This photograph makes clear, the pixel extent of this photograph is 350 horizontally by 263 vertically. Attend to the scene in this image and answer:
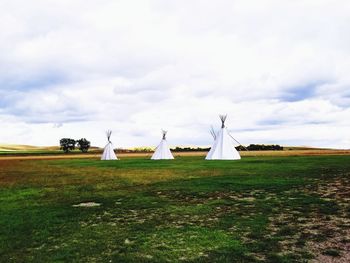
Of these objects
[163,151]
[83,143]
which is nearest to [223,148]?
[163,151]

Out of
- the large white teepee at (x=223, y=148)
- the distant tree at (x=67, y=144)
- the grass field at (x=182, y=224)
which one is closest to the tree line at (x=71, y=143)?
the distant tree at (x=67, y=144)

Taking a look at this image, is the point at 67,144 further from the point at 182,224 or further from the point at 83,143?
the point at 182,224

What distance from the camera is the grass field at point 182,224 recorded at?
32.7 feet

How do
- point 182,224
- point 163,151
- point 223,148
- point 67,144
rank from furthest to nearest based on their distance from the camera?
point 67,144, point 163,151, point 223,148, point 182,224

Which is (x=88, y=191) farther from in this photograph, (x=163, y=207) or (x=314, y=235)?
(x=314, y=235)

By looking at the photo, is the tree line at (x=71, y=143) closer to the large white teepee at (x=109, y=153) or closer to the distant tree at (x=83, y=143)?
the distant tree at (x=83, y=143)

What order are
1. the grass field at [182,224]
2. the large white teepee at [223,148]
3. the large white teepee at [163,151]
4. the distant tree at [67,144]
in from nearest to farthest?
the grass field at [182,224], the large white teepee at [223,148], the large white teepee at [163,151], the distant tree at [67,144]

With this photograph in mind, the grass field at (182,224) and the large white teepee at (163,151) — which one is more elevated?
the large white teepee at (163,151)

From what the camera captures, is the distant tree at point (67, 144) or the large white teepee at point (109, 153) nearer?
the large white teepee at point (109, 153)

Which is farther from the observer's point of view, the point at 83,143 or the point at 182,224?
the point at 83,143

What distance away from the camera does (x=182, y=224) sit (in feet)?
43.0

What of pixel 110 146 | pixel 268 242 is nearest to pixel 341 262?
pixel 268 242

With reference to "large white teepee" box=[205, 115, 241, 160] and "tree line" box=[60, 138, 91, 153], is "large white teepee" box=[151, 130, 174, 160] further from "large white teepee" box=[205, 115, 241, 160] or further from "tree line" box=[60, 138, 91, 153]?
"tree line" box=[60, 138, 91, 153]

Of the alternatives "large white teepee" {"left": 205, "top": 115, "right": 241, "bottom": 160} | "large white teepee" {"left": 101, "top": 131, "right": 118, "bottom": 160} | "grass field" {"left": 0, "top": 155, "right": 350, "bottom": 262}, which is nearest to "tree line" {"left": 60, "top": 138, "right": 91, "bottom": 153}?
"large white teepee" {"left": 101, "top": 131, "right": 118, "bottom": 160}
